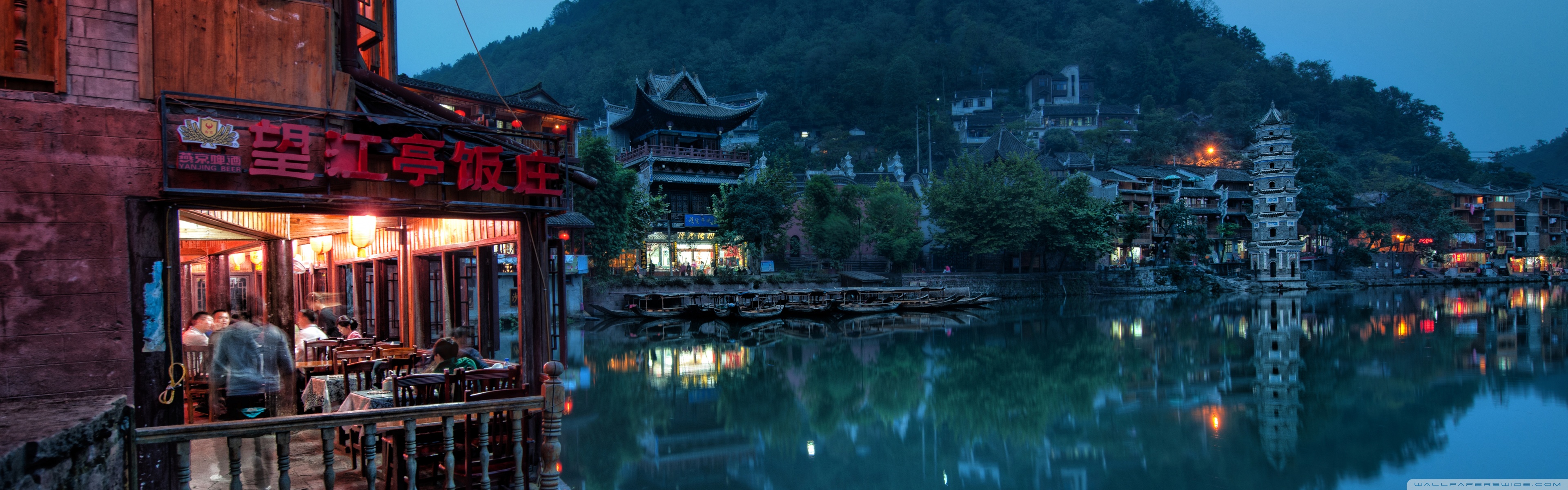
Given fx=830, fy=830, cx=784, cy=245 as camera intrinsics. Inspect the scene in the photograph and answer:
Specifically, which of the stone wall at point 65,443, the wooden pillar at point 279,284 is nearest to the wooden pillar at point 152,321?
the stone wall at point 65,443

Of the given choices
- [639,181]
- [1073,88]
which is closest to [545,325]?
[639,181]

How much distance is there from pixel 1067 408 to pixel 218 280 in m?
12.5

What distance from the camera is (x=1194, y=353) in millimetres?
18141

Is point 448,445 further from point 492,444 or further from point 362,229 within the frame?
point 362,229

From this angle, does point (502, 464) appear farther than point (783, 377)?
No

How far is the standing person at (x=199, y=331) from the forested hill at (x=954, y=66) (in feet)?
173

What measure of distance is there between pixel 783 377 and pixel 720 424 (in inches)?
145

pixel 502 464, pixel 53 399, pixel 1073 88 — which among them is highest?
pixel 1073 88

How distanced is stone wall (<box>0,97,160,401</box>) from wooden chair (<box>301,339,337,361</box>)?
143 inches

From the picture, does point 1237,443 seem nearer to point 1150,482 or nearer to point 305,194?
point 1150,482

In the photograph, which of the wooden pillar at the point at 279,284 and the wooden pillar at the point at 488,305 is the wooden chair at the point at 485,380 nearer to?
the wooden pillar at the point at 488,305

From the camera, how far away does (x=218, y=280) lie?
11891 mm

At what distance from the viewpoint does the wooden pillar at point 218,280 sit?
1189cm

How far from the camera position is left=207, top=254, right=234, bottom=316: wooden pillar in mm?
11891
